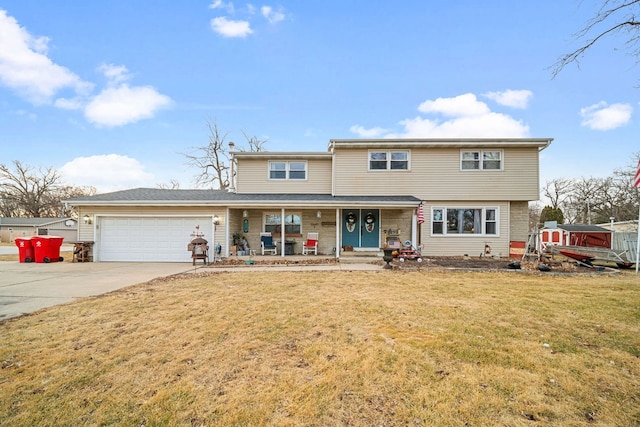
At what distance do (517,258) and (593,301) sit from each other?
7.19 meters

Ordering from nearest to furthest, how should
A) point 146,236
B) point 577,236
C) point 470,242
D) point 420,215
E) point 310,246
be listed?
point 420,215
point 146,236
point 310,246
point 470,242
point 577,236

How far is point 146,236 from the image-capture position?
12.3m

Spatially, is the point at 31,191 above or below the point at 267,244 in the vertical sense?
above

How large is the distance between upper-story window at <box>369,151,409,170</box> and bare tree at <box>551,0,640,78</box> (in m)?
8.27

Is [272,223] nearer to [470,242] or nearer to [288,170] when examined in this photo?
[288,170]

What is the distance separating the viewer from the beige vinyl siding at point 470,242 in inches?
512

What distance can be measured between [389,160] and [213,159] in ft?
64.5

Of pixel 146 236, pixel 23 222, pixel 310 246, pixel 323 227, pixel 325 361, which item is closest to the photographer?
pixel 325 361

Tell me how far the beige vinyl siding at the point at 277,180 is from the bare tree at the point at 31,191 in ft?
121

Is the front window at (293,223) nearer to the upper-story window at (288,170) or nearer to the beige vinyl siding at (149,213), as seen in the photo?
the upper-story window at (288,170)

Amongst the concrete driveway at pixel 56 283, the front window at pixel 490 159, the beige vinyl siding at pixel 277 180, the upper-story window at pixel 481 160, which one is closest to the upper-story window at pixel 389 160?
the beige vinyl siding at pixel 277 180

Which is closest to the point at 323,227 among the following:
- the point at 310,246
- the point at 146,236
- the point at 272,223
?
the point at 310,246

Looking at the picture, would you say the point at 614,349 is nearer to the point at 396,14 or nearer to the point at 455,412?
the point at 455,412

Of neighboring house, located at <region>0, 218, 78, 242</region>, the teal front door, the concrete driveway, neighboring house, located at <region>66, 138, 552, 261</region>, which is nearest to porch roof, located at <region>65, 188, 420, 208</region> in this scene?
neighboring house, located at <region>66, 138, 552, 261</region>
